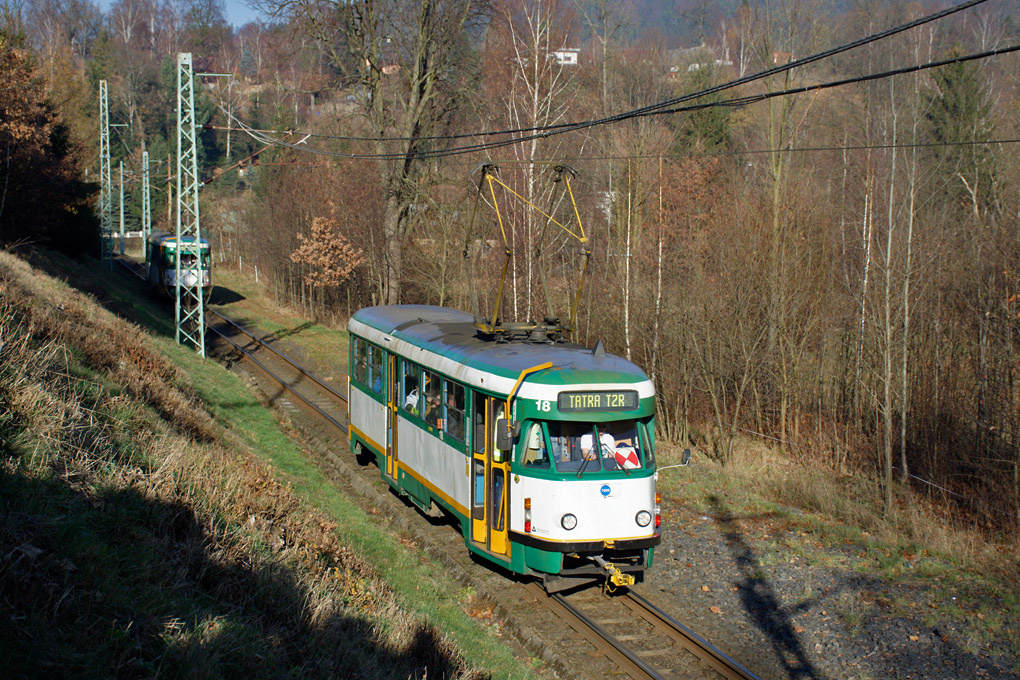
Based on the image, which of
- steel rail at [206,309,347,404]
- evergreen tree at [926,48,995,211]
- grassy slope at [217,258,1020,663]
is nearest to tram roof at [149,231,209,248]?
steel rail at [206,309,347,404]

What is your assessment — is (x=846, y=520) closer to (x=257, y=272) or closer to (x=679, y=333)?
(x=679, y=333)

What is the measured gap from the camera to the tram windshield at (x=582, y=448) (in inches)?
359

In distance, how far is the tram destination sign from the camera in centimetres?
904

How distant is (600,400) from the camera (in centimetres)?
914

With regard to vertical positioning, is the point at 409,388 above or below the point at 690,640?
above

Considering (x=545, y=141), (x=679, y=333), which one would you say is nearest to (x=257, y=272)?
(x=545, y=141)

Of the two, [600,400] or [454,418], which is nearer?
[600,400]

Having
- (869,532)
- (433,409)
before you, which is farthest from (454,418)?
(869,532)

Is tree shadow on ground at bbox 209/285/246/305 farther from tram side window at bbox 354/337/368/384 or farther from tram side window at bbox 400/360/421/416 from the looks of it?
tram side window at bbox 400/360/421/416

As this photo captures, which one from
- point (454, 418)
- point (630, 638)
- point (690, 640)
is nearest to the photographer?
point (690, 640)

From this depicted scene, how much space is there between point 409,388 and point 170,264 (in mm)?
26700

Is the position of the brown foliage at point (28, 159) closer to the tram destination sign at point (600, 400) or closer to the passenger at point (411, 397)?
the passenger at point (411, 397)

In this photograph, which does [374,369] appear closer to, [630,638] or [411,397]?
[411,397]

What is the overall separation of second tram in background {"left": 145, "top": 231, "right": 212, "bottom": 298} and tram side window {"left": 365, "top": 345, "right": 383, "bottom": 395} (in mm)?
18960
